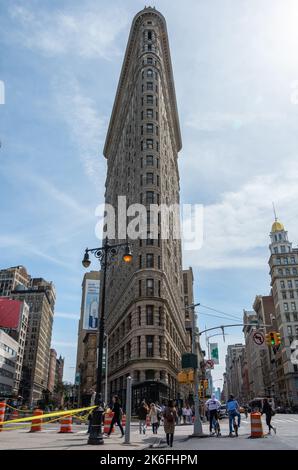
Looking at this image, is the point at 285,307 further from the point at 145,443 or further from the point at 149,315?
the point at 145,443

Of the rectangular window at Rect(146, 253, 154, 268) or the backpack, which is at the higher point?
the rectangular window at Rect(146, 253, 154, 268)

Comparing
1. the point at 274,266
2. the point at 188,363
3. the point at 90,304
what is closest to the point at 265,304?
the point at 274,266

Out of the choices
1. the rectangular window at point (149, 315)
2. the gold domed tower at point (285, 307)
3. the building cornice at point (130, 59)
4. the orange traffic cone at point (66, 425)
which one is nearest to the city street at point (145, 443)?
the orange traffic cone at point (66, 425)

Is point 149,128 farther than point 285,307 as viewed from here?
No

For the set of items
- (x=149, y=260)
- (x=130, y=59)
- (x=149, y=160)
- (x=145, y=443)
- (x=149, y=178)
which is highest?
(x=130, y=59)

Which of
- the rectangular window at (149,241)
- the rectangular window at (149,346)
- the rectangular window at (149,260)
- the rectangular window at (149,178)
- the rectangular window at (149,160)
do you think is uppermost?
the rectangular window at (149,160)

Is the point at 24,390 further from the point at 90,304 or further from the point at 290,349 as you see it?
the point at 290,349

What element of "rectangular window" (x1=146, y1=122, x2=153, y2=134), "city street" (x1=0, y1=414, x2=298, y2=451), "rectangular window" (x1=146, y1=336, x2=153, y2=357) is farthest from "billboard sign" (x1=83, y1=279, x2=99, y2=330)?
"city street" (x1=0, y1=414, x2=298, y2=451)

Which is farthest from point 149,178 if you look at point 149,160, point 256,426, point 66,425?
point 256,426

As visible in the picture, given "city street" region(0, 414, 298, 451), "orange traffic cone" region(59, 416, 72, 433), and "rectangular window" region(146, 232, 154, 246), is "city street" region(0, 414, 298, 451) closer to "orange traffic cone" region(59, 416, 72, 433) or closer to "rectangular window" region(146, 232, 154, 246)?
"orange traffic cone" region(59, 416, 72, 433)

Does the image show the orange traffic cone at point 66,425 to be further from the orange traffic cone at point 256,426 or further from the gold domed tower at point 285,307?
the gold domed tower at point 285,307

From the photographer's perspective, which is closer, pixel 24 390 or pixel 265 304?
pixel 265 304
